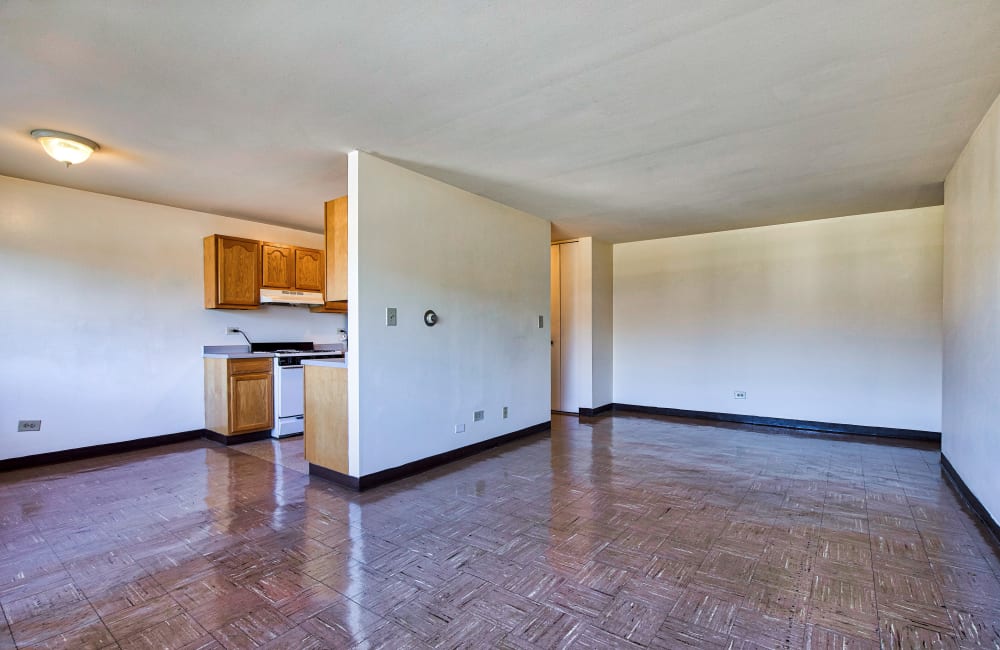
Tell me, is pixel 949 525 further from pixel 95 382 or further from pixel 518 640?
pixel 95 382

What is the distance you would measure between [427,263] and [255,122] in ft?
5.00

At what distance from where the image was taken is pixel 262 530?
2.66 metres

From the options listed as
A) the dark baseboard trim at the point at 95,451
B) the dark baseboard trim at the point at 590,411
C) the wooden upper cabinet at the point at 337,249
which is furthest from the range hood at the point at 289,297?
the dark baseboard trim at the point at 590,411

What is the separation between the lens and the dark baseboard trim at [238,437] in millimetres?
4723

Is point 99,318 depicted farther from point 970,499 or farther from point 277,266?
point 970,499

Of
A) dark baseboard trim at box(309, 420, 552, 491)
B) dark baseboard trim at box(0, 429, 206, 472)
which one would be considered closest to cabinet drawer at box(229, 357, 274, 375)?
dark baseboard trim at box(0, 429, 206, 472)

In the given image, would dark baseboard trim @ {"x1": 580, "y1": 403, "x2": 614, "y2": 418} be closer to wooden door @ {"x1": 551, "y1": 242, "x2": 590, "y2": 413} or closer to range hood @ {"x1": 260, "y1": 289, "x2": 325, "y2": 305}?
wooden door @ {"x1": 551, "y1": 242, "x2": 590, "y2": 413}

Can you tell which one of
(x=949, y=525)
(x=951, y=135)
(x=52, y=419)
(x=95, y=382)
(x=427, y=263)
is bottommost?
(x=949, y=525)

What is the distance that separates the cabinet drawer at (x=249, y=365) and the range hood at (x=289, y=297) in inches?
28.5

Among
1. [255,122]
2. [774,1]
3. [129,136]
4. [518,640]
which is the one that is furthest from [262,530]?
[774,1]

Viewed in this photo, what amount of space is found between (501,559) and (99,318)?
14.7 ft

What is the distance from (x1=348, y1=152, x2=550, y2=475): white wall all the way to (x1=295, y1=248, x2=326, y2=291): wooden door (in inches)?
96.1

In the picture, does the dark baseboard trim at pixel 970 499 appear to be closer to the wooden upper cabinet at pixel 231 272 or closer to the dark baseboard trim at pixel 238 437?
the dark baseboard trim at pixel 238 437

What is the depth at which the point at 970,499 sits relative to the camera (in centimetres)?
296
